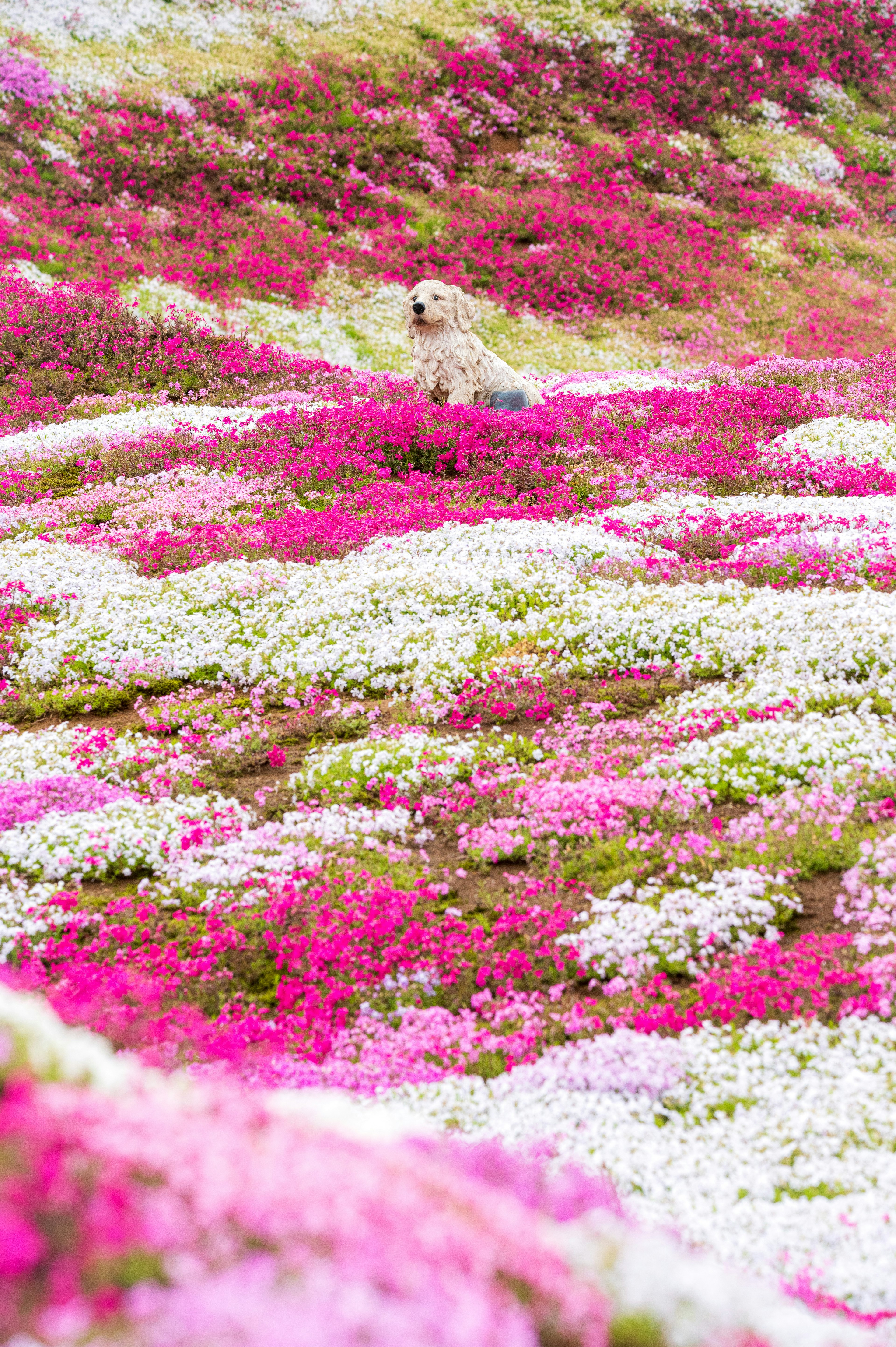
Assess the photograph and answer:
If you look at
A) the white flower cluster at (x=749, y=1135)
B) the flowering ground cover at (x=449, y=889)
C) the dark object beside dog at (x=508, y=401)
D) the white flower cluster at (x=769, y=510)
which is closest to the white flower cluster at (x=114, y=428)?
the flowering ground cover at (x=449, y=889)

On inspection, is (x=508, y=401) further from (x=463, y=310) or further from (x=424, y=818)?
(x=424, y=818)

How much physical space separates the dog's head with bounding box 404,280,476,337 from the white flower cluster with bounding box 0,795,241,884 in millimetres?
14857

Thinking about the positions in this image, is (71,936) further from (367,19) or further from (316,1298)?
(367,19)

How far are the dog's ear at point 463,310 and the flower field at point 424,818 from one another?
2.28 meters

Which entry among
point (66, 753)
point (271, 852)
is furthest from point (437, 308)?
point (271, 852)

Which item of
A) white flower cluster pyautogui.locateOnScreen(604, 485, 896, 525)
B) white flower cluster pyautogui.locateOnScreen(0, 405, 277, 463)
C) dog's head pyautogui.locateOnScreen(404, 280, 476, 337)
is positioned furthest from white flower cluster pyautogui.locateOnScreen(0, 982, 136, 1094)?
white flower cluster pyautogui.locateOnScreen(0, 405, 277, 463)

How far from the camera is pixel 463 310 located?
22.3 metres

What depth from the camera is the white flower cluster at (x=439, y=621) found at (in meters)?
13.5

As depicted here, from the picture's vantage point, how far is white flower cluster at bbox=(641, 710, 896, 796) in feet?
34.8

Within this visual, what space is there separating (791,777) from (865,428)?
50.2 ft

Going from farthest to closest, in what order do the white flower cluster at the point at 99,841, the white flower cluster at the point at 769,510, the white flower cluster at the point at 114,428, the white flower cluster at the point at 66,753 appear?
1. the white flower cluster at the point at 114,428
2. the white flower cluster at the point at 769,510
3. the white flower cluster at the point at 66,753
4. the white flower cluster at the point at 99,841

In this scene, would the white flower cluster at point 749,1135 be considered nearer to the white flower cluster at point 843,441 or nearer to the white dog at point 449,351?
the white flower cluster at point 843,441

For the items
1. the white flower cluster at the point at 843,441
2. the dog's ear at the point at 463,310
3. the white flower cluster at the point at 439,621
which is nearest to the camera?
the white flower cluster at the point at 439,621

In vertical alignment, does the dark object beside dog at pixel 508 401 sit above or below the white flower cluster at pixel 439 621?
above
